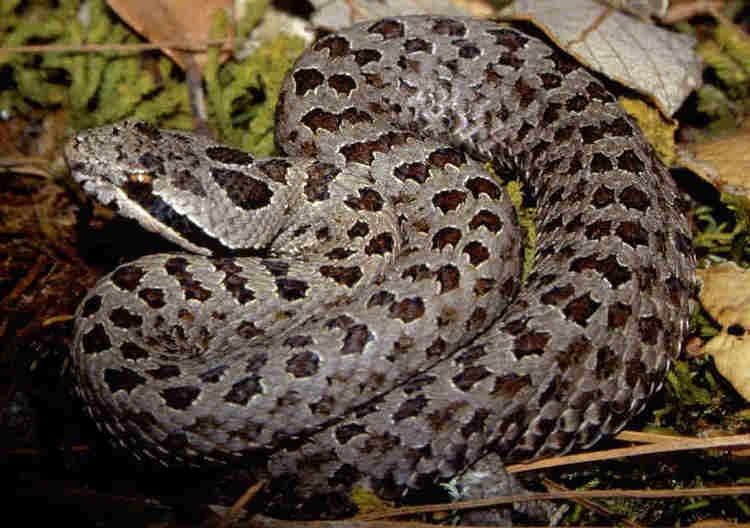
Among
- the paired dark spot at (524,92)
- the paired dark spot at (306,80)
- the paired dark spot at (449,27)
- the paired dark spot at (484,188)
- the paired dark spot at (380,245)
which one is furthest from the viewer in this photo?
the paired dark spot at (449,27)

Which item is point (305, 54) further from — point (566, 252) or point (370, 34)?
point (566, 252)

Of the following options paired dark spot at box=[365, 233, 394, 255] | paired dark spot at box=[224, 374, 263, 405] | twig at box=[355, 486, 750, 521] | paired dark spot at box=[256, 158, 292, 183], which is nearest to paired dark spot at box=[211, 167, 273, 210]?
paired dark spot at box=[256, 158, 292, 183]

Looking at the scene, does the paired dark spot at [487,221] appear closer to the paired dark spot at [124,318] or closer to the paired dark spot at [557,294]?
the paired dark spot at [557,294]

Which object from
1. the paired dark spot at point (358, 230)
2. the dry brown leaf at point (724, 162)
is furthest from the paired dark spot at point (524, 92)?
the paired dark spot at point (358, 230)

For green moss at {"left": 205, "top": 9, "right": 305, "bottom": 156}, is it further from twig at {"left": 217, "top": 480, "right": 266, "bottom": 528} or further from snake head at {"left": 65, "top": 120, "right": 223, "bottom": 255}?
twig at {"left": 217, "top": 480, "right": 266, "bottom": 528}

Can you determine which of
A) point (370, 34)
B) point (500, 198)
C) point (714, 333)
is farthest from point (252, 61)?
point (714, 333)
